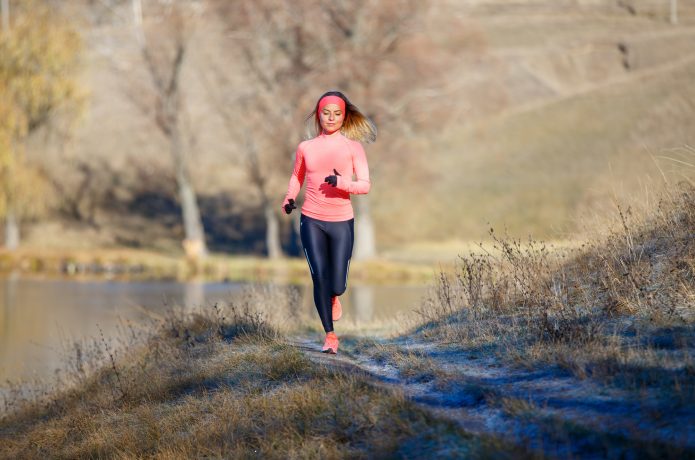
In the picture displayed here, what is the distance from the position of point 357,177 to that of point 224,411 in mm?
2632

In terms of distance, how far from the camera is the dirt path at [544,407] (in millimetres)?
6125

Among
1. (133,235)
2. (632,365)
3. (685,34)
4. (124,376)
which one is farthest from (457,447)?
(685,34)

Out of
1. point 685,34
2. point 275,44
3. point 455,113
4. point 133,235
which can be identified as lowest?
point 133,235

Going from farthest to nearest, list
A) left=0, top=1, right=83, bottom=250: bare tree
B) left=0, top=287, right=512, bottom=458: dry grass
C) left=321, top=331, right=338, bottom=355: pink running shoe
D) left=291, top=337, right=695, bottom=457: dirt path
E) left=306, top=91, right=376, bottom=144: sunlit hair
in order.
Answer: left=0, top=1, right=83, bottom=250: bare tree, left=321, top=331, right=338, bottom=355: pink running shoe, left=306, top=91, right=376, bottom=144: sunlit hair, left=0, top=287, right=512, bottom=458: dry grass, left=291, top=337, right=695, bottom=457: dirt path

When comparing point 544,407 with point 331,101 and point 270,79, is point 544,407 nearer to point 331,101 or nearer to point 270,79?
point 331,101

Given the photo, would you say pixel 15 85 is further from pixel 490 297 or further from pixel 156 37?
pixel 490 297

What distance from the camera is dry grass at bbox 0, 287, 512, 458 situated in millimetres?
7094

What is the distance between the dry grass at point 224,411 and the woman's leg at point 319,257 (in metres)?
0.57

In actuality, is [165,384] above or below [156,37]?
below

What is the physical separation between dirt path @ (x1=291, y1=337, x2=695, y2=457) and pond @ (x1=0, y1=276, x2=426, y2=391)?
660 cm

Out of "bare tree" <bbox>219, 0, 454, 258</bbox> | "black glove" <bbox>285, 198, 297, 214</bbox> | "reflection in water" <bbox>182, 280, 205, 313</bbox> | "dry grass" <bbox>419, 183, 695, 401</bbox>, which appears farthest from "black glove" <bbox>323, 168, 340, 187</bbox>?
"bare tree" <bbox>219, 0, 454, 258</bbox>

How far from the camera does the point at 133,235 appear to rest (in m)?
50.7

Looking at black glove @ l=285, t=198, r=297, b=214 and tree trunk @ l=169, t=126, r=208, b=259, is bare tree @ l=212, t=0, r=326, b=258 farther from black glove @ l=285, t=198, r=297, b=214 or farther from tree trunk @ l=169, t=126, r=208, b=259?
black glove @ l=285, t=198, r=297, b=214

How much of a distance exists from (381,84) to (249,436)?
29824 mm
